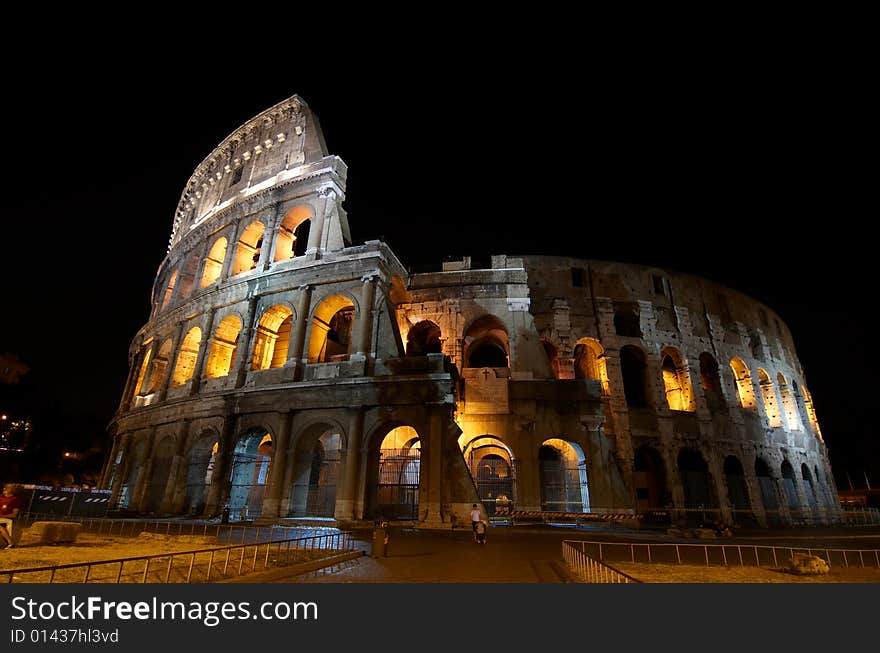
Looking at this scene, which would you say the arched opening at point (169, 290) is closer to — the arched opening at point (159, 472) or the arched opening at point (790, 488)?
the arched opening at point (159, 472)

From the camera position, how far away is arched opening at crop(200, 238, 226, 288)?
943 inches

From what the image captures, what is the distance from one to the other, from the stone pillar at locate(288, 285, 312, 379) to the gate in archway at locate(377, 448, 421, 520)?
522cm

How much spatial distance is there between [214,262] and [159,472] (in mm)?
10988

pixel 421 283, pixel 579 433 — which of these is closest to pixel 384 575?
pixel 579 433

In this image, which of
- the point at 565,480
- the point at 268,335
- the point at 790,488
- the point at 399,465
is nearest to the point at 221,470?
the point at 268,335

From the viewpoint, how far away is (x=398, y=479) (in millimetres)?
19734

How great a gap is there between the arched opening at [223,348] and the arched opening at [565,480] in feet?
49.2

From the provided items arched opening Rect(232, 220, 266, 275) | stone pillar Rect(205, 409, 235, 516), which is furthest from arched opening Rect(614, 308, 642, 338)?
arched opening Rect(232, 220, 266, 275)

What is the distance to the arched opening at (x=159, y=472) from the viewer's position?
19.8 meters

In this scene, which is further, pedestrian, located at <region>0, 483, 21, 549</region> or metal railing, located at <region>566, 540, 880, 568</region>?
metal railing, located at <region>566, 540, 880, 568</region>

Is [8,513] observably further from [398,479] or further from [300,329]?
[398,479]

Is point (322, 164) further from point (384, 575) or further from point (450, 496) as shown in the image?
point (384, 575)

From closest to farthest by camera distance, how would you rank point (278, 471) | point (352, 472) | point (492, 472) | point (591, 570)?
point (591, 570)
point (352, 472)
point (278, 471)
point (492, 472)

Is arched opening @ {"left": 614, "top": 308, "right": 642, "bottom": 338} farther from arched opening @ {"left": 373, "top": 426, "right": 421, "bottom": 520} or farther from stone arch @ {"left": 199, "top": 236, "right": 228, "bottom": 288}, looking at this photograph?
stone arch @ {"left": 199, "top": 236, "right": 228, "bottom": 288}
